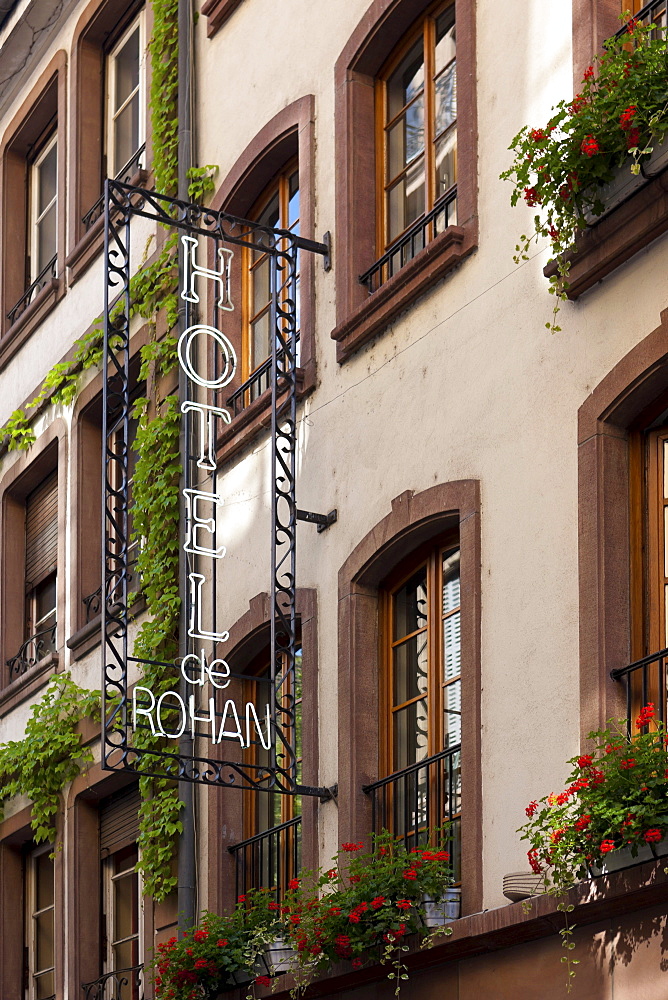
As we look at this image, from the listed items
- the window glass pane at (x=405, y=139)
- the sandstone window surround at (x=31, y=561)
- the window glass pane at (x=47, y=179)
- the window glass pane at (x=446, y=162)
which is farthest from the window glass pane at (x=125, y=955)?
the window glass pane at (x=47, y=179)

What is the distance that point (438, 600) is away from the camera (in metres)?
11.5

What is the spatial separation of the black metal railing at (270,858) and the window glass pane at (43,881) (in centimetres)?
420

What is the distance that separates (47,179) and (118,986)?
9197 millimetres

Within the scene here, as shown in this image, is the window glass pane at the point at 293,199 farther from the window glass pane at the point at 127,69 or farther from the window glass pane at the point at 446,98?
the window glass pane at the point at 127,69

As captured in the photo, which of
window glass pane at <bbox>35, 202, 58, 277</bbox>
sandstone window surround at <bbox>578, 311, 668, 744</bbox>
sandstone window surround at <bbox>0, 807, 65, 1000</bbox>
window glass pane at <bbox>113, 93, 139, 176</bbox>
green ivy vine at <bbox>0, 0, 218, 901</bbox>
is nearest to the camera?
sandstone window surround at <bbox>578, 311, 668, 744</bbox>

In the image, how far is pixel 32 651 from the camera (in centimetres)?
1855

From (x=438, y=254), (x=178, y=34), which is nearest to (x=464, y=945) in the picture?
(x=438, y=254)

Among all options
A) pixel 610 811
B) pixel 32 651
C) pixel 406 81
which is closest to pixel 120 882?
pixel 32 651

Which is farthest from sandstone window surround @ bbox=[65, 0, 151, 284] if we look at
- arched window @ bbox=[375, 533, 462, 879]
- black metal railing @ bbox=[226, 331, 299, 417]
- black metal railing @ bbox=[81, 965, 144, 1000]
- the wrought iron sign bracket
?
arched window @ bbox=[375, 533, 462, 879]


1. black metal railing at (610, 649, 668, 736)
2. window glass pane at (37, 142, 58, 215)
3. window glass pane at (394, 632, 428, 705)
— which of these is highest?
window glass pane at (37, 142, 58, 215)

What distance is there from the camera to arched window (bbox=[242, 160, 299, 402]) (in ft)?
46.8

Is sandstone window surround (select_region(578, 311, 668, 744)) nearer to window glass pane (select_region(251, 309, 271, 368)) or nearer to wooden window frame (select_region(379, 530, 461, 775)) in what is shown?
wooden window frame (select_region(379, 530, 461, 775))

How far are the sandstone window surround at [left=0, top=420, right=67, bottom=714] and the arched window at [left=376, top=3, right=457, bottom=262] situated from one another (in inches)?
232

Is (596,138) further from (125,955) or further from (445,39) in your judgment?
(125,955)
